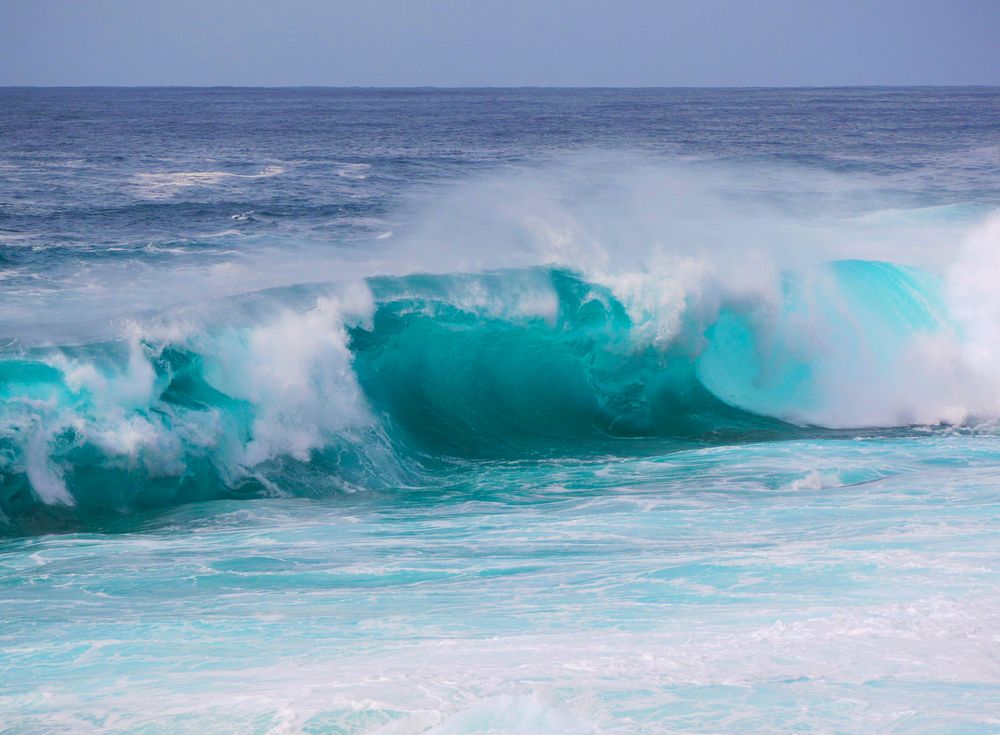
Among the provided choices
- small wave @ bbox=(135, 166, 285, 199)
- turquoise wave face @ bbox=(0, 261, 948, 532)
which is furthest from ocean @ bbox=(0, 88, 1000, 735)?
small wave @ bbox=(135, 166, 285, 199)

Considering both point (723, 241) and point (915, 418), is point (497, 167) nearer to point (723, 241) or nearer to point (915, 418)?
point (723, 241)

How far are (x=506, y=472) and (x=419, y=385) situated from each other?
202 centimetres

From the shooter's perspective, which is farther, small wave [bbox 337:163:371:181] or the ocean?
small wave [bbox 337:163:371:181]

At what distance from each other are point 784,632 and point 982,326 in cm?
923

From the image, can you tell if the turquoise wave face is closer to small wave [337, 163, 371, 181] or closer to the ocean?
the ocean

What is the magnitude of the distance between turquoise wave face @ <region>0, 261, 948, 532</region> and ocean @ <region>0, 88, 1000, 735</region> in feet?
0.13

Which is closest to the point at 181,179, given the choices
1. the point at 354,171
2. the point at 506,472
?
the point at 354,171

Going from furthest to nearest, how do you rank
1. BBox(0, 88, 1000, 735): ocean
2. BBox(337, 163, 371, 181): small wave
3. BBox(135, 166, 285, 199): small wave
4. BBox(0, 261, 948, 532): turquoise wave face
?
BBox(337, 163, 371, 181): small wave, BBox(135, 166, 285, 199): small wave, BBox(0, 261, 948, 532): turquoise wave face, BBox(0, 88, 1000, 735): ocean

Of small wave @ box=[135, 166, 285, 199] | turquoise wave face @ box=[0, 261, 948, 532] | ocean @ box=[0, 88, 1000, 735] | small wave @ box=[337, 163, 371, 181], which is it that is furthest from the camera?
small wave @ box=[337, 163, 371, 181]

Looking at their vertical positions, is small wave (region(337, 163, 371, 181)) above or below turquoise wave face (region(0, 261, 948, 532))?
above

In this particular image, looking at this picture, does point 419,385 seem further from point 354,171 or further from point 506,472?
point 354,171

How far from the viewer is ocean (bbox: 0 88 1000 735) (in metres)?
5.27

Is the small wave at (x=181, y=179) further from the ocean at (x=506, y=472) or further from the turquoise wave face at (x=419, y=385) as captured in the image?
the turquoise wave face at (x=419, y=385)

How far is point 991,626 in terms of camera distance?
5.67 meters
